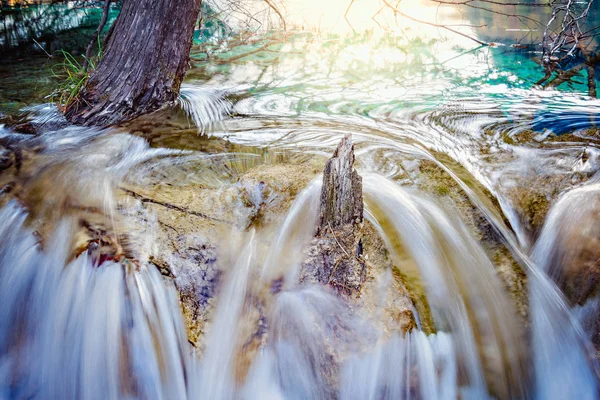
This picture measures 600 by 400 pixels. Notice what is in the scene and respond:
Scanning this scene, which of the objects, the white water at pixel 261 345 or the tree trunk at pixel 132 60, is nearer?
the white water at pixel 261 345

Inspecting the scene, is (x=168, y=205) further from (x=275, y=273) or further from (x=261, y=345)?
(x=261, y=345)

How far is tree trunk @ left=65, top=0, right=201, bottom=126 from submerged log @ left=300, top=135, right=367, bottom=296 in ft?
9.32

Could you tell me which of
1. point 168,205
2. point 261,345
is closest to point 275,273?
point 261,345

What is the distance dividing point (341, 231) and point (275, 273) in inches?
20.6

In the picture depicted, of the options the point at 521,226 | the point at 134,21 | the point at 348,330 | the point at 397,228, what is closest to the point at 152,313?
the point at 348,330

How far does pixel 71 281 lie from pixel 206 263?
861 millimetres

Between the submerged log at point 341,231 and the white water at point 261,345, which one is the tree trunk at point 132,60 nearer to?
the white water at point 261,345

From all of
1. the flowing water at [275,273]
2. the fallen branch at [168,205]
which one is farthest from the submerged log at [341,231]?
the fallen branch at [168,205]

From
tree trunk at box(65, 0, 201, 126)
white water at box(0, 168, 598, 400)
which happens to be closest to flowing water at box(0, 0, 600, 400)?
white water at box(0, 168, 598, 400)

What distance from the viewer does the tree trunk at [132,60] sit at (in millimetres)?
4629

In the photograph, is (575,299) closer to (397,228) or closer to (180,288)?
(397,228)

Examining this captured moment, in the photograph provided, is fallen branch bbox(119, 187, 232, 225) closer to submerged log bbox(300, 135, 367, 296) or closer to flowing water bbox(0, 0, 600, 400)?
flowing water bbox(0, 0, 600, 400)

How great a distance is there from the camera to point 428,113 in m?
5.37

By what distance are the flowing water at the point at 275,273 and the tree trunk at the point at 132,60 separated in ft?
1.41
